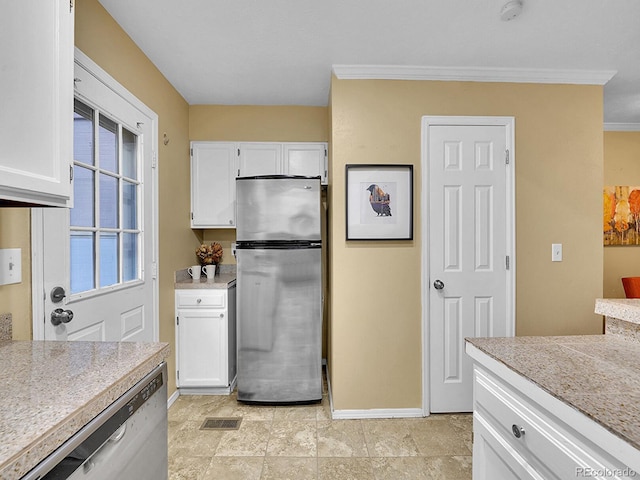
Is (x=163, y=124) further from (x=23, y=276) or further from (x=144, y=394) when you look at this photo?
(x=144, y=394)

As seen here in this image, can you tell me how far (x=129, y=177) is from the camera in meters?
2.20

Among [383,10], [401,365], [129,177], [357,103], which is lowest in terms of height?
[401,365]

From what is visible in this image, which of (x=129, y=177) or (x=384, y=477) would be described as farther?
(x=129, y=177)

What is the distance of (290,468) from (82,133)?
2.10m

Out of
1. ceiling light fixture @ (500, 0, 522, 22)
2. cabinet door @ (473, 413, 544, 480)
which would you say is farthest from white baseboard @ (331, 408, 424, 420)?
ceiling light fixture @ (500, 0, 522, 22)

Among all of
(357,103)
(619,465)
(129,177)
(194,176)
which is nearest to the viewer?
→ (619,465)

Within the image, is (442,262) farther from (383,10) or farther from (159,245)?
(159,245)

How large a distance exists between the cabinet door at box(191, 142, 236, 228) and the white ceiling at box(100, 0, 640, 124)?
0.61 metres

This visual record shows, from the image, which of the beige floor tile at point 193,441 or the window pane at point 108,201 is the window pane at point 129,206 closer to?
the window pane at point 108,201

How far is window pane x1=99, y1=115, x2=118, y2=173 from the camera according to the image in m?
1.89

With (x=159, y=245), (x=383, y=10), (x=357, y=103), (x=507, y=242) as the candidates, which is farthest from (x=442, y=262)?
(x=159, y=245)

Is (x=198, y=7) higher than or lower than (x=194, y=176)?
higher

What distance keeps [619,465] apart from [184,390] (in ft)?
9.32

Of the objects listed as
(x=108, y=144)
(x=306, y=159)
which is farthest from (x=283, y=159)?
(x=108, y=144)
